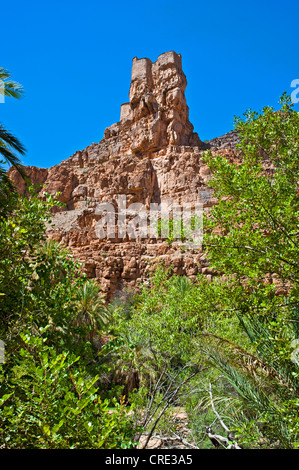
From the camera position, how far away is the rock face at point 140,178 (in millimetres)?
30969

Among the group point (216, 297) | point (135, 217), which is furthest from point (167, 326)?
point (135, 217)

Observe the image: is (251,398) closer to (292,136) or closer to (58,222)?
(292,136)

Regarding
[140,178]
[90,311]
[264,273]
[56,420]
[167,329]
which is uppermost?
[140,178]

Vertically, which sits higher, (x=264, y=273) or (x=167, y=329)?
(x=264, y=273)

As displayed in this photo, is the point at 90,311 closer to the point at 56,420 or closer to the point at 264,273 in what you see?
the point at 264,273

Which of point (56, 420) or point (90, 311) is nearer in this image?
point (56, 420)

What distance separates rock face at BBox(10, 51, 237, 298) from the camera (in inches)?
1219

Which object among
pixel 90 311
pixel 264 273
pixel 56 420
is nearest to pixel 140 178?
pixel 90 311

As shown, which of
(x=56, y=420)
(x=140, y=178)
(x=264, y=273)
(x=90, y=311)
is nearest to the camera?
(x=56, y=420)

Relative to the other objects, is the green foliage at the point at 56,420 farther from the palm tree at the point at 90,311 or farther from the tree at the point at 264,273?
the palm tree at the point at 90,311

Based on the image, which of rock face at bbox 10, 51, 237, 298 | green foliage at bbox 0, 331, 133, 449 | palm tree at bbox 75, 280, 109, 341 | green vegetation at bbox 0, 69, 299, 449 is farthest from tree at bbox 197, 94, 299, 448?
rock face at bbox 10, 51, 237, 298

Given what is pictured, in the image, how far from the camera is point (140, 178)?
37.9 m

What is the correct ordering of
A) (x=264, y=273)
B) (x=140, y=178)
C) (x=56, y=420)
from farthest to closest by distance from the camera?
(x=140, y=178)
(x=264, y=273)
(x=56, y=420)

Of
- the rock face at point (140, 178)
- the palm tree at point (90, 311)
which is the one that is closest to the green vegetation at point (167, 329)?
the palm tree at point (90, 311)
